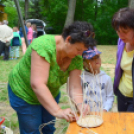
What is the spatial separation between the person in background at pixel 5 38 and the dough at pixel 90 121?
6492 millimetres

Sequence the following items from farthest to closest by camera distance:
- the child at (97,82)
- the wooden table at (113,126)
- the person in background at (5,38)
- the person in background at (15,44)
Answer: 1. the person in background at (15,44)
2. the person in background at (5,38)
3. the child at (97,82)
4. the wooden table at (113,126)

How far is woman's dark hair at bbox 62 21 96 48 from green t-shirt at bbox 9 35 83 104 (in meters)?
0.15

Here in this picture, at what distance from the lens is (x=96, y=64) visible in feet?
6.88

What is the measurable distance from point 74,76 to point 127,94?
0.55 metres

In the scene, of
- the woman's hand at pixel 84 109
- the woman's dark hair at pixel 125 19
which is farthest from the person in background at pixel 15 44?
the woman's hand at pixel 84 109

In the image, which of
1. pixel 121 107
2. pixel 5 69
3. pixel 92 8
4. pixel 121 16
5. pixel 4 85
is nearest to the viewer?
pixel 121 16

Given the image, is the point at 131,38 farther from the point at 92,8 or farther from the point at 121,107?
the point at 92,8

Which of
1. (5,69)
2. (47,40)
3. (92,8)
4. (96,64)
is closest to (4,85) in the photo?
(5,69)

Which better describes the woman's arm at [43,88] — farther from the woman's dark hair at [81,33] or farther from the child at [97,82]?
the child at [97,82]

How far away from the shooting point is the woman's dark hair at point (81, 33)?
4.62ft

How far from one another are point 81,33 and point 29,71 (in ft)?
1.58

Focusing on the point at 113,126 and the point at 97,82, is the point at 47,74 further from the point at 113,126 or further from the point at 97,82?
the point at 97,82

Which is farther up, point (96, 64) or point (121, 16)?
point (121, 16)

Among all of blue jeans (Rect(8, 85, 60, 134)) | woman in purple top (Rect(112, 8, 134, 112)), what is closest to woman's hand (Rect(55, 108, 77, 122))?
blue jeans (Rect(8, 85, 60, 134))
